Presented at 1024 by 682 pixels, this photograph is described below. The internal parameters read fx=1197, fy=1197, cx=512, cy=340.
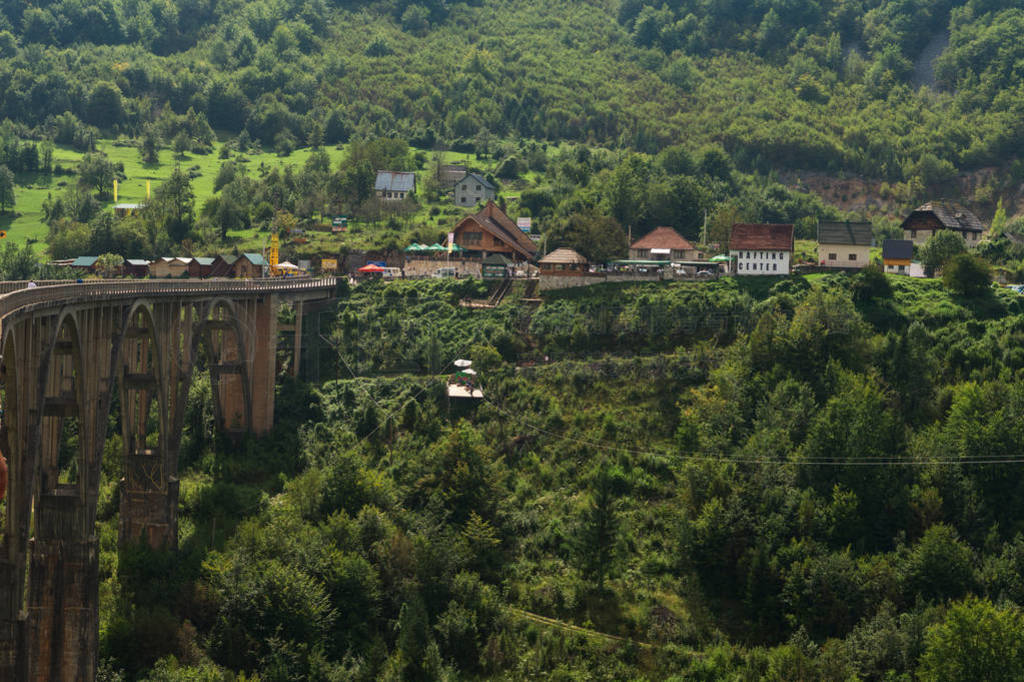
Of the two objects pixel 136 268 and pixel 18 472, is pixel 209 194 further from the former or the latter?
pixel 18 472

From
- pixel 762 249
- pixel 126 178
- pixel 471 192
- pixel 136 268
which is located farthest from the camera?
pixel 126 178

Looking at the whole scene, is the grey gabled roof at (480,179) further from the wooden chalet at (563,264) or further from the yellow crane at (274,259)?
the wooden chalet at (563,264)

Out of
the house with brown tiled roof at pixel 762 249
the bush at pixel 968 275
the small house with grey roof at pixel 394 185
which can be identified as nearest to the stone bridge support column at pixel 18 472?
the house with brown tiled roof at pixel 762 249

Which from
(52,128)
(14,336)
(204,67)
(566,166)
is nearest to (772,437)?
(14,336)

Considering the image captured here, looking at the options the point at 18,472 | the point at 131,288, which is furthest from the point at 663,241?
the point at 18,472

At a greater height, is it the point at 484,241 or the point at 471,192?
the point at 471,192
